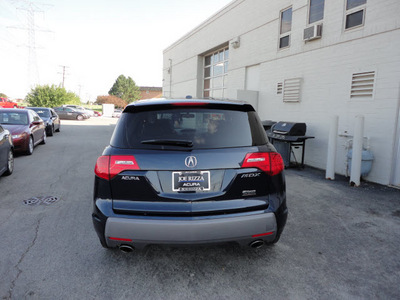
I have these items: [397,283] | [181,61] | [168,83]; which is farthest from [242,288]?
[168,83]

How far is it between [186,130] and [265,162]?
0.80 metres

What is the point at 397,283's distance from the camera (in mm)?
2785

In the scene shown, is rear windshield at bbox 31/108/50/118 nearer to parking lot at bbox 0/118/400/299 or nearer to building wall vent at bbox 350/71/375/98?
parking lot at bbox 0/118/400/299

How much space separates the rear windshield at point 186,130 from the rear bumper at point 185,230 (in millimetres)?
662

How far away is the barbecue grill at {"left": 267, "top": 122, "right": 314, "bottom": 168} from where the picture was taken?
8117 millimetres

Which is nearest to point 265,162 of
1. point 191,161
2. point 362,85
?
point 191,161

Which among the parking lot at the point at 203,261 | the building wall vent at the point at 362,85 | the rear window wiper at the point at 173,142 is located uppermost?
the building wall vent at the point at 362,85

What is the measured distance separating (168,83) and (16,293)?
23.9m

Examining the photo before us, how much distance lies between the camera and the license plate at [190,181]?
2477mm

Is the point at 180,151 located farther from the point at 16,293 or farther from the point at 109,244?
the point at 16,293

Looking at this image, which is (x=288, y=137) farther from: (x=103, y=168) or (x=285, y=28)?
(x=103, y=168)

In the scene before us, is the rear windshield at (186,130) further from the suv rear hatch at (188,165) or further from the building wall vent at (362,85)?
the building wall vent at (362,85)

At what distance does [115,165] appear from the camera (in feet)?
8.40

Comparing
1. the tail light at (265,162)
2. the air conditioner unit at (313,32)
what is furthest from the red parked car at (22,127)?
the air conditioner unit at (313,32)
